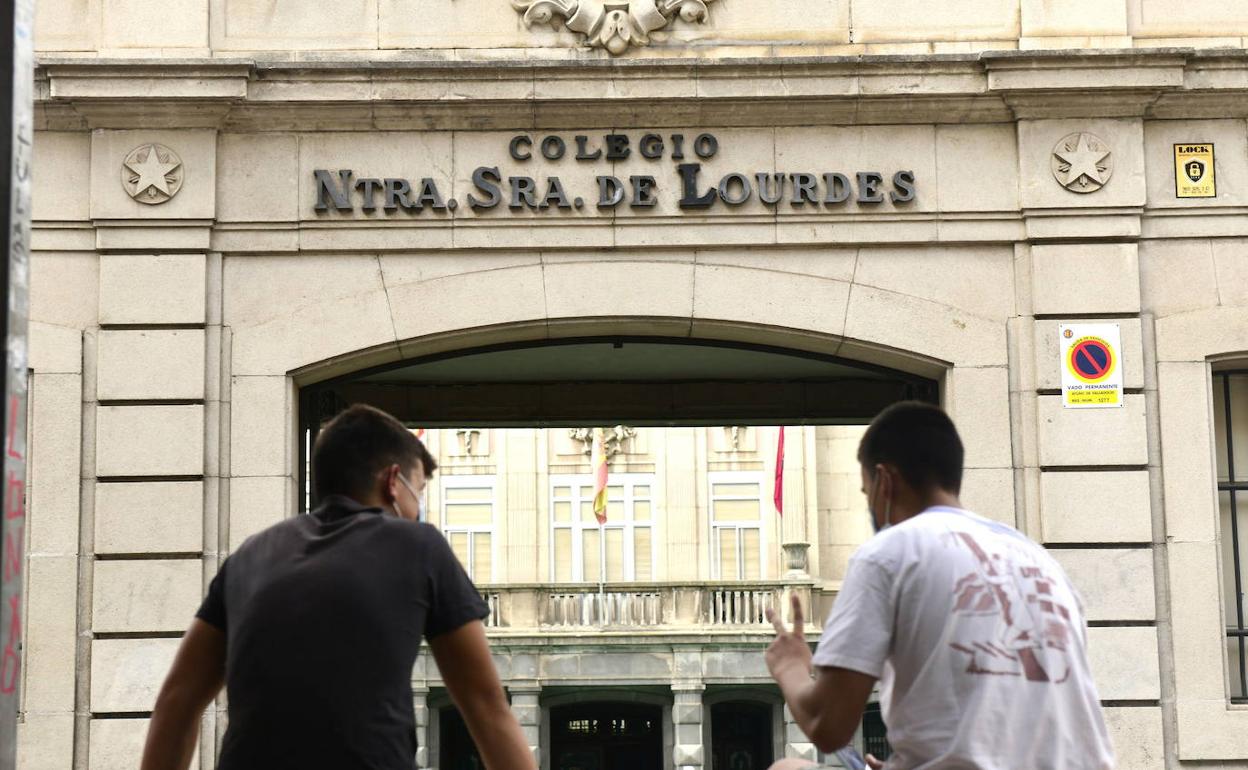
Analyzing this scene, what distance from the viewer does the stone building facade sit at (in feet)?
33.7

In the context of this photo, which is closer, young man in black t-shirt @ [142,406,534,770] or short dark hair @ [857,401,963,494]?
young man in black t-shirt @ [142,406,534,770]

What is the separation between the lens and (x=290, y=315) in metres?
10.5

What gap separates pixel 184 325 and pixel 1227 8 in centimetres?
631

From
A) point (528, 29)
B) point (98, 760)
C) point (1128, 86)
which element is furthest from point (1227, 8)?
point (98, 760)

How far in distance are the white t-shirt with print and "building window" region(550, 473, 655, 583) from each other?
143 feet

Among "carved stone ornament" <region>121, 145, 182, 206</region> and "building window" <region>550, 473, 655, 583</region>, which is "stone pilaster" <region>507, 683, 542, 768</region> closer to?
"building window" <region>550, 473, 655, 583</region>

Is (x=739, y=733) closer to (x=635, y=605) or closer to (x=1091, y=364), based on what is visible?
(x=635, y=605)

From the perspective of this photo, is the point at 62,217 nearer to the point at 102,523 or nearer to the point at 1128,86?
the point at 102,523

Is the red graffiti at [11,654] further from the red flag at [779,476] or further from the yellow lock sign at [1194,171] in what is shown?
the red flag at [779,476]

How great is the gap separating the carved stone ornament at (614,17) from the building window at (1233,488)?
3.84 metres

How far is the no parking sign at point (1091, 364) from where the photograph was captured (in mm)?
10312

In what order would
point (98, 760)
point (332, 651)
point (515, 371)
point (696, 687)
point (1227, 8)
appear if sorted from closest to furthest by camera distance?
point (332, 651) < point (98, 760) < point (1227, 8) < point (515, 371) < point (696, 687)

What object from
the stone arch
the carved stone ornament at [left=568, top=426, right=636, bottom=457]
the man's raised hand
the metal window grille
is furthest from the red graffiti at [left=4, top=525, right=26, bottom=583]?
the carved stone ornament at [left=568, top=426, right=636, bottom=457]

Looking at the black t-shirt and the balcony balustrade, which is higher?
the black t-shirt
